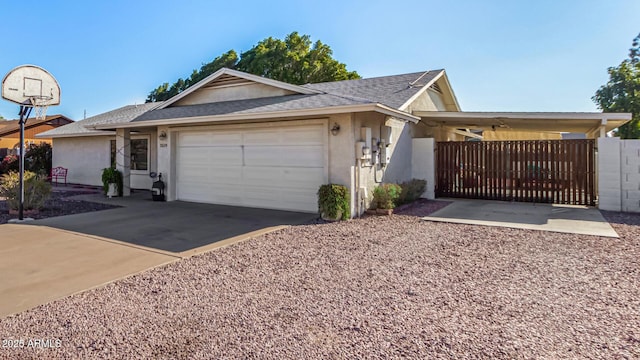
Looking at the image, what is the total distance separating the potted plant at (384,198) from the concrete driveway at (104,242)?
168 centimetres

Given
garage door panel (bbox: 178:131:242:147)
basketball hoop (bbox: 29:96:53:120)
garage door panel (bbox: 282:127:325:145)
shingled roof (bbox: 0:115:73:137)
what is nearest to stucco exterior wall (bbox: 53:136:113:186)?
garage door panel (bbox: 178:131:242:147)

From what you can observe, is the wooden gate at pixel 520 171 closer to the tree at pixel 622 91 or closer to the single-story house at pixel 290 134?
the single-story house at pixel 290 134

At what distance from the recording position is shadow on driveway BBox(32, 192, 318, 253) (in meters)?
6.52

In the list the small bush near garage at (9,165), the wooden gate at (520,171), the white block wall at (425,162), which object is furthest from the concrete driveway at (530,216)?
the small bush near garage at (9,165)

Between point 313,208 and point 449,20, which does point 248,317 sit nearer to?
point 313,208

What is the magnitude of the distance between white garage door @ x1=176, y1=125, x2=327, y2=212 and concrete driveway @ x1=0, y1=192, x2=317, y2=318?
0.61 meters

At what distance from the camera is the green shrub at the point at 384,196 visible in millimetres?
9039

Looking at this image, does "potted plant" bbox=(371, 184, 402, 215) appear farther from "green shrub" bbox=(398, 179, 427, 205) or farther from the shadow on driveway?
the shadow on driveway

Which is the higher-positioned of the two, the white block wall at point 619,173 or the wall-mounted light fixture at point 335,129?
the wall-mounted light fixture at point 335,129

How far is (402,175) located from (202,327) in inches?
371

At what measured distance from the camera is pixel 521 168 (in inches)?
443

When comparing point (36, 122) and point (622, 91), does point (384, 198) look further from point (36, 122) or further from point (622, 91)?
point (36, 122)

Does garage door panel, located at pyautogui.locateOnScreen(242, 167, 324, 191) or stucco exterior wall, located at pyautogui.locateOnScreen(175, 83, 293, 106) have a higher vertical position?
stucco exterior wall, located at pyautogui.locateOnScreen(175, 83, 293, 106)

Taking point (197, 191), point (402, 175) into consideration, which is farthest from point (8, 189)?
point (402, 175)
